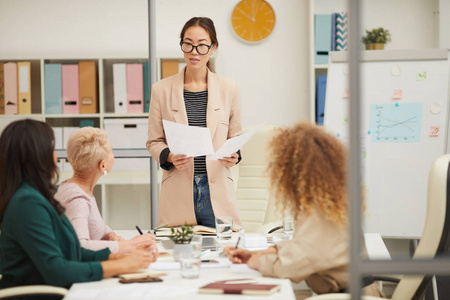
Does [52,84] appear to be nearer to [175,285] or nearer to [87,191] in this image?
[87,191]

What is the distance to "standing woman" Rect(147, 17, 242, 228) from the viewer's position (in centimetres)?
253

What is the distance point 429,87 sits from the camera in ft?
12.6

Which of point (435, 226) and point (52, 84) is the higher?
point (52, 84)

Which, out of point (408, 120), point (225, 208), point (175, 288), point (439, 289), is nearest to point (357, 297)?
point (175, 288)

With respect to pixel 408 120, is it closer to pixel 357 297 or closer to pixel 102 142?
pixel 102 142

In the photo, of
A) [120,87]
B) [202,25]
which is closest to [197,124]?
[202,25]

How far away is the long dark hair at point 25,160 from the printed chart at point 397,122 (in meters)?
2.67

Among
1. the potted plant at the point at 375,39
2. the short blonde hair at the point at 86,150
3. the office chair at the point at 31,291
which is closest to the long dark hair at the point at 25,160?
the office chair at the point at 31,291

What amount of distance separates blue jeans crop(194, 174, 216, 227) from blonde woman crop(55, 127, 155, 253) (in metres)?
0.43

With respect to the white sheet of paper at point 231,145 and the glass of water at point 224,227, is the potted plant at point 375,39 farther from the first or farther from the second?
the glass of water at point 224,227

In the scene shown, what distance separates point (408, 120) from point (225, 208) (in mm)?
1832

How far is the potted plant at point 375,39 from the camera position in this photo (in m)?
4.43

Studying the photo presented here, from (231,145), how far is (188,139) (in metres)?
0.17

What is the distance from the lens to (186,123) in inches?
103
